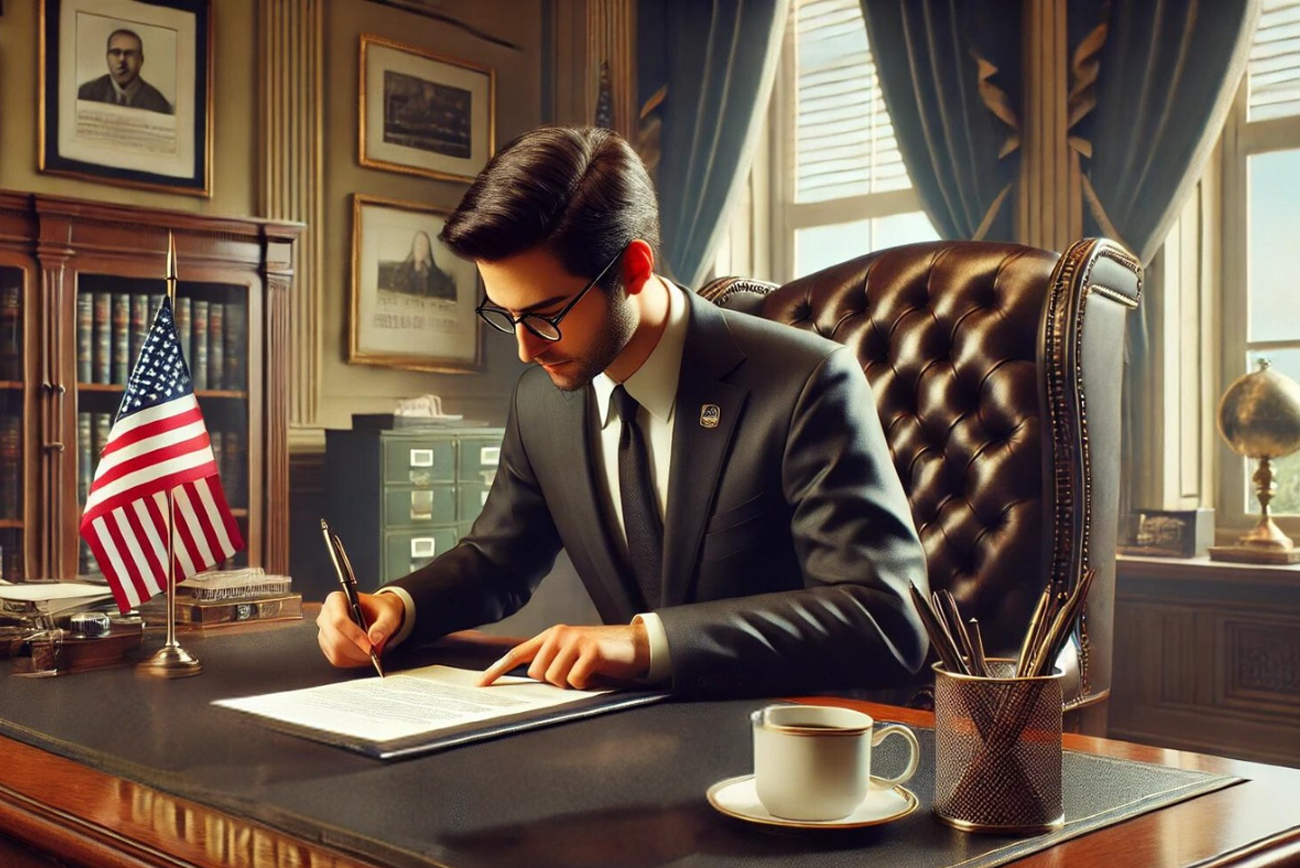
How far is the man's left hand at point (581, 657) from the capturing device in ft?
4.70

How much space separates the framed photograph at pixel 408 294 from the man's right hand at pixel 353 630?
403cm

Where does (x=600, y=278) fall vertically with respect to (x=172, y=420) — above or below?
above

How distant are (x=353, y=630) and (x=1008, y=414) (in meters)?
1.14

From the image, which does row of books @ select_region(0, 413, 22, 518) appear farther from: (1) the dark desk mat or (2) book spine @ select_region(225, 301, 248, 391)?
(1) the dark desk mat

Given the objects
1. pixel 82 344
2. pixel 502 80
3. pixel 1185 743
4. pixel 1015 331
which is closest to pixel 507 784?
pixel 1015 331

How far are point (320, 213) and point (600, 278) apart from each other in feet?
13.2

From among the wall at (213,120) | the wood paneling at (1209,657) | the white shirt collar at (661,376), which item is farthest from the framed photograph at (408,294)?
the white shirt collar at (661,376)

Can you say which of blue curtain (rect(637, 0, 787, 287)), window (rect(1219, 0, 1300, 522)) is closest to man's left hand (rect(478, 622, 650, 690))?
window (rect(1219, 0, 1300, 522))

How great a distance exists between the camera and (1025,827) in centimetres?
97

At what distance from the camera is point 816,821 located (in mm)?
958

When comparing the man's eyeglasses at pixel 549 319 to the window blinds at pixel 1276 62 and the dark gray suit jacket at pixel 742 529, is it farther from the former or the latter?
the window blinds at pixel 1276 62

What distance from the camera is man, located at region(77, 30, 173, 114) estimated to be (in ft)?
16.0

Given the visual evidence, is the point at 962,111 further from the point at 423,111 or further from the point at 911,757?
the point at 911,757

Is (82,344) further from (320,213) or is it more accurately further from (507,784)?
(507,784)
